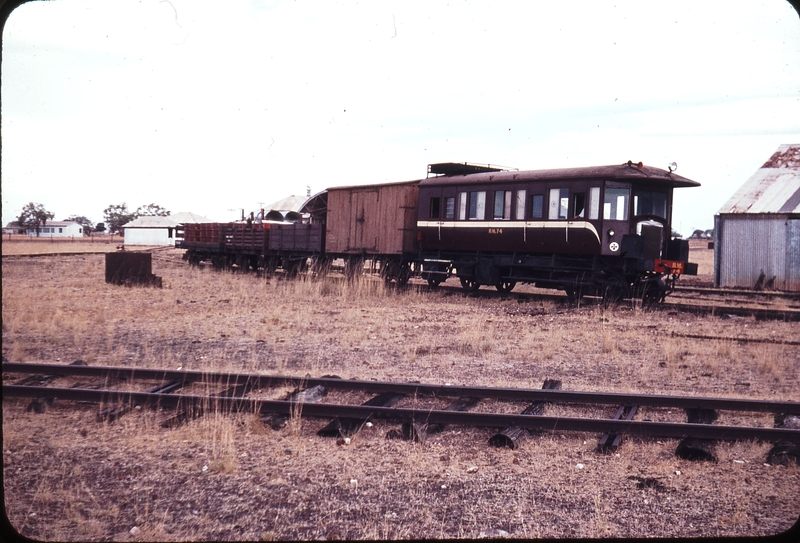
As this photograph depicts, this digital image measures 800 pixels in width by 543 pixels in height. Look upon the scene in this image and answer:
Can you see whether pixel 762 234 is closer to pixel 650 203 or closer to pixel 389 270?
pixel 650 203

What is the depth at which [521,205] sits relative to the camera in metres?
15.9

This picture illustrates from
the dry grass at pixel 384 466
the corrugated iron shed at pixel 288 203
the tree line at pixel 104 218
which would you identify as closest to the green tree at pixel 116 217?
the tree line at pixel 104 218

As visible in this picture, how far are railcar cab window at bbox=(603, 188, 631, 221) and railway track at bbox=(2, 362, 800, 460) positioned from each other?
26.7 ft

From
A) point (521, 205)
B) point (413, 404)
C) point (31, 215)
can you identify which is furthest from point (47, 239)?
point (413, 404)

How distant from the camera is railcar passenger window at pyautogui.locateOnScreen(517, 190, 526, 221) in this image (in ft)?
52.1

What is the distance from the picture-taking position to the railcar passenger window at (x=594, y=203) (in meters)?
14.3

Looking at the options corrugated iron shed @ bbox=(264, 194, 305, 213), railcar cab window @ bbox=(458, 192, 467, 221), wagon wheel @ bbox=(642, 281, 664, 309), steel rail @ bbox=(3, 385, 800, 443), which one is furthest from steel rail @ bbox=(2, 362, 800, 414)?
corrugated iron shed @ bbox=(264, 194, 305, 213)

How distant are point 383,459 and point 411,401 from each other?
1.65m

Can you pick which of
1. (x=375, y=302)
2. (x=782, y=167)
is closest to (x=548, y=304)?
(x=375, y=302)

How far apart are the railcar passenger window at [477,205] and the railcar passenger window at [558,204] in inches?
84.2

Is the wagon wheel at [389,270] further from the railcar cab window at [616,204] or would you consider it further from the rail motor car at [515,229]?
the railcar cab window at [616,204]

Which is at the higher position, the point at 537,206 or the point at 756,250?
the point at 537,206

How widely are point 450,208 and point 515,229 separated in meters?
2.43

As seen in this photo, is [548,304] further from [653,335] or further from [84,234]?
[84,234]
